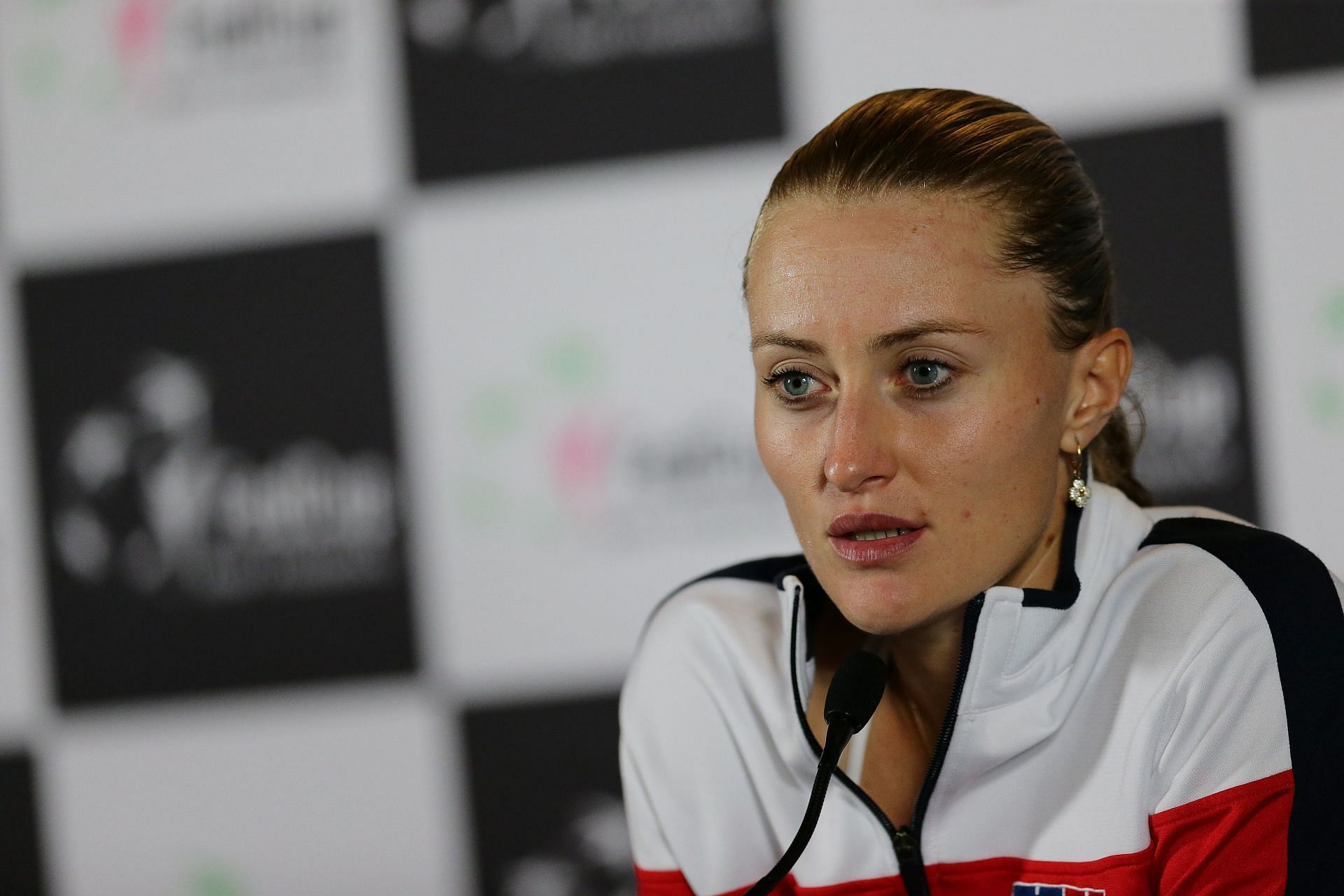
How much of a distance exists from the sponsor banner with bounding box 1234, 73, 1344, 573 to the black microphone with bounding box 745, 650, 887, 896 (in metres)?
1.33

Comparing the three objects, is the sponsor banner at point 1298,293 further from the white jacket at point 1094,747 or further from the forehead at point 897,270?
the forehead at point 897,270

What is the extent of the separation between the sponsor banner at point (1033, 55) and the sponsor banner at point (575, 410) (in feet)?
0.65

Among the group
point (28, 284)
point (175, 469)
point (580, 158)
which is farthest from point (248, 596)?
point (580, 158)

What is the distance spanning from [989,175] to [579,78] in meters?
1.38

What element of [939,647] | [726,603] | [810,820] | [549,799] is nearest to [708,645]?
[726,603]

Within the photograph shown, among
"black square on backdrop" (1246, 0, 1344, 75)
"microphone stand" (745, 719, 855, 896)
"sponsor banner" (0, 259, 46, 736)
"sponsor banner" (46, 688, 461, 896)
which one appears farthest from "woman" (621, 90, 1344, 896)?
"sponsor banner" (0, 259, 46, 736)

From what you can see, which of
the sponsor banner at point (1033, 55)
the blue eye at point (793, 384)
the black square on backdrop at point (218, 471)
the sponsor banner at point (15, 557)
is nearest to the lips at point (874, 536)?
the blue eye at point (793, 384)

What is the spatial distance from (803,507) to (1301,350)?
1.34 metres

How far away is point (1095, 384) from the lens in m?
1.09

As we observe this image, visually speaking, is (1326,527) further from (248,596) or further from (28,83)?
(28,83)

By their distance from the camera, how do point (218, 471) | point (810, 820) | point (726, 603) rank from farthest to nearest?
point (218, 471) → point (726, 603) → point (810, 820)

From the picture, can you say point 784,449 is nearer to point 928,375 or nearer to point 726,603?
point 928,375

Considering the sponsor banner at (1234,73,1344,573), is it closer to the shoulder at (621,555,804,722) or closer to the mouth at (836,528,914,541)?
the shoulder at (621,555,804,722)

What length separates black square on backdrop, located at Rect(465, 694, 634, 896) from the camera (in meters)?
2.29
